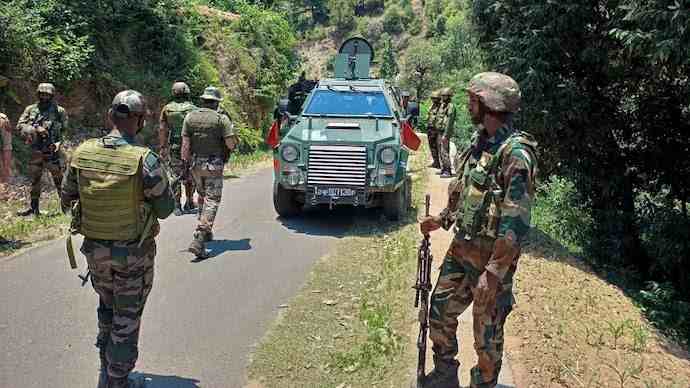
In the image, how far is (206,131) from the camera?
686 cm

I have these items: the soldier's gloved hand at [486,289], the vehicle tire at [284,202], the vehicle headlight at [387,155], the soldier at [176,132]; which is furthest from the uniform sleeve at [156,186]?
the vehicle tire at [284,202]

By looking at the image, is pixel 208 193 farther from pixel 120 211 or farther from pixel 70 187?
pixel 120 211

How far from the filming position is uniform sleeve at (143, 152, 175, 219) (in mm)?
3598

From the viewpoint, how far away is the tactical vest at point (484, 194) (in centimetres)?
329

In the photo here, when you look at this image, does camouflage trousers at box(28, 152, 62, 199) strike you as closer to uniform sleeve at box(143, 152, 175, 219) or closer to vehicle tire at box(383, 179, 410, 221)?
vehicle tire at box(383, 179, 410, 221)

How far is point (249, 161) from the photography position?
15586 millimetres

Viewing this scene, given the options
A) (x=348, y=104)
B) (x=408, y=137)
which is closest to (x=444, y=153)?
(x=408, y=137)

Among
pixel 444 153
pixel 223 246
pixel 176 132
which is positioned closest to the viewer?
pixel 223 246

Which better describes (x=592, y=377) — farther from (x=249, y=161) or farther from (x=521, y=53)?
(x=249, y=161)

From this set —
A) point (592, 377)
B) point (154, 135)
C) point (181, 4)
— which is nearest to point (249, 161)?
point (154, 135)

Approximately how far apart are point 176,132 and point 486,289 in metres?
6.19

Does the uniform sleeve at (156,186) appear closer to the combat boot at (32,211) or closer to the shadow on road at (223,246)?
the shadow on road at (223,246)

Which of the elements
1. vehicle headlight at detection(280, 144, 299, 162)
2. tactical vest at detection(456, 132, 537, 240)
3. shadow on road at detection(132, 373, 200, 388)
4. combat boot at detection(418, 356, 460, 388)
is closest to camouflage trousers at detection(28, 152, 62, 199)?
vehicle headlight at detection(280, 144, 299, 162)

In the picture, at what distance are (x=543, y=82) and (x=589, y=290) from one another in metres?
3.52
